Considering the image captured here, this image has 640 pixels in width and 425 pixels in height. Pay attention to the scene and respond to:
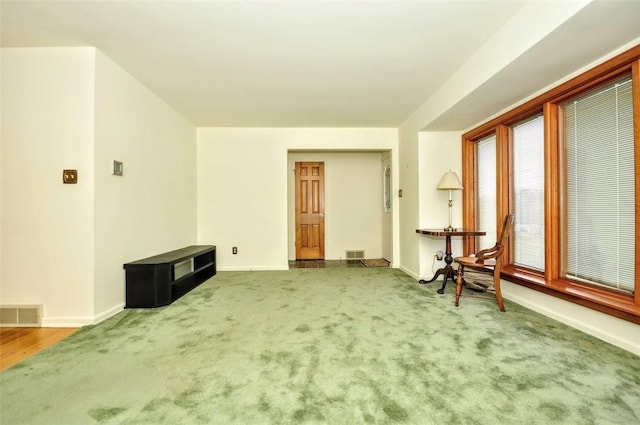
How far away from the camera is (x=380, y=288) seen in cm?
347

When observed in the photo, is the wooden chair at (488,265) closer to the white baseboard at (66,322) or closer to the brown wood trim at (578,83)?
the brown wood trim at (578,83)

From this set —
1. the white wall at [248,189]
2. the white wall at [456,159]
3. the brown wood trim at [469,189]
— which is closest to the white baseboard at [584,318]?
the white wall at [456,159]

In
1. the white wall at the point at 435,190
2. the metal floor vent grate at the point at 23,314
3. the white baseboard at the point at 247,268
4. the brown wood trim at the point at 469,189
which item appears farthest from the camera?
the white baseboard at the point at 247,268

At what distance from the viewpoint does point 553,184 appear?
8.27ft

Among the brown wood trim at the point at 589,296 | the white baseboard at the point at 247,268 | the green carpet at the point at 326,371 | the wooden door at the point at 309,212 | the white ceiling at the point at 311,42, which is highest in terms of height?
the white ceiling at the point at 311,42

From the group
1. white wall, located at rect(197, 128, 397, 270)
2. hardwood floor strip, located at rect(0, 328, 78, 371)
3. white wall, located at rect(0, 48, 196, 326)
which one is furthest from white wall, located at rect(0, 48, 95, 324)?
white wall, located at rect(197, 128, 397, 270)

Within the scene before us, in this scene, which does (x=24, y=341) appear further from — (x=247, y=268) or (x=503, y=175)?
(x=503, y=175)

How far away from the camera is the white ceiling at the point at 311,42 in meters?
1.88

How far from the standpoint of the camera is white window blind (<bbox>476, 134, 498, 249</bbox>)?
3.45m

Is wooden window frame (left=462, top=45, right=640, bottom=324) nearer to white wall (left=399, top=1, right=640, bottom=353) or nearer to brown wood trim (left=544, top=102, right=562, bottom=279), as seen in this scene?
brown wood trim (left=544, top=102, right=562, bottom=279)

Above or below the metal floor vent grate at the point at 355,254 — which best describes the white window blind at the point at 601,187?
above

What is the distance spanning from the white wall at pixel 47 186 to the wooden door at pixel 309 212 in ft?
12.2

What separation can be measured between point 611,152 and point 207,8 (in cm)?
322

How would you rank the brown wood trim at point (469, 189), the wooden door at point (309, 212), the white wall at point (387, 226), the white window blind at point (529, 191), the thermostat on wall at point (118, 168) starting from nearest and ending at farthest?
1. the thermostat on wall at point (118, 168)
2. the white window blind at point (529, 191)
3. the brown wood trim at point (469, 189)
4. the white wall at point (387, 226)
5. the wooden door at point (309, 212)
